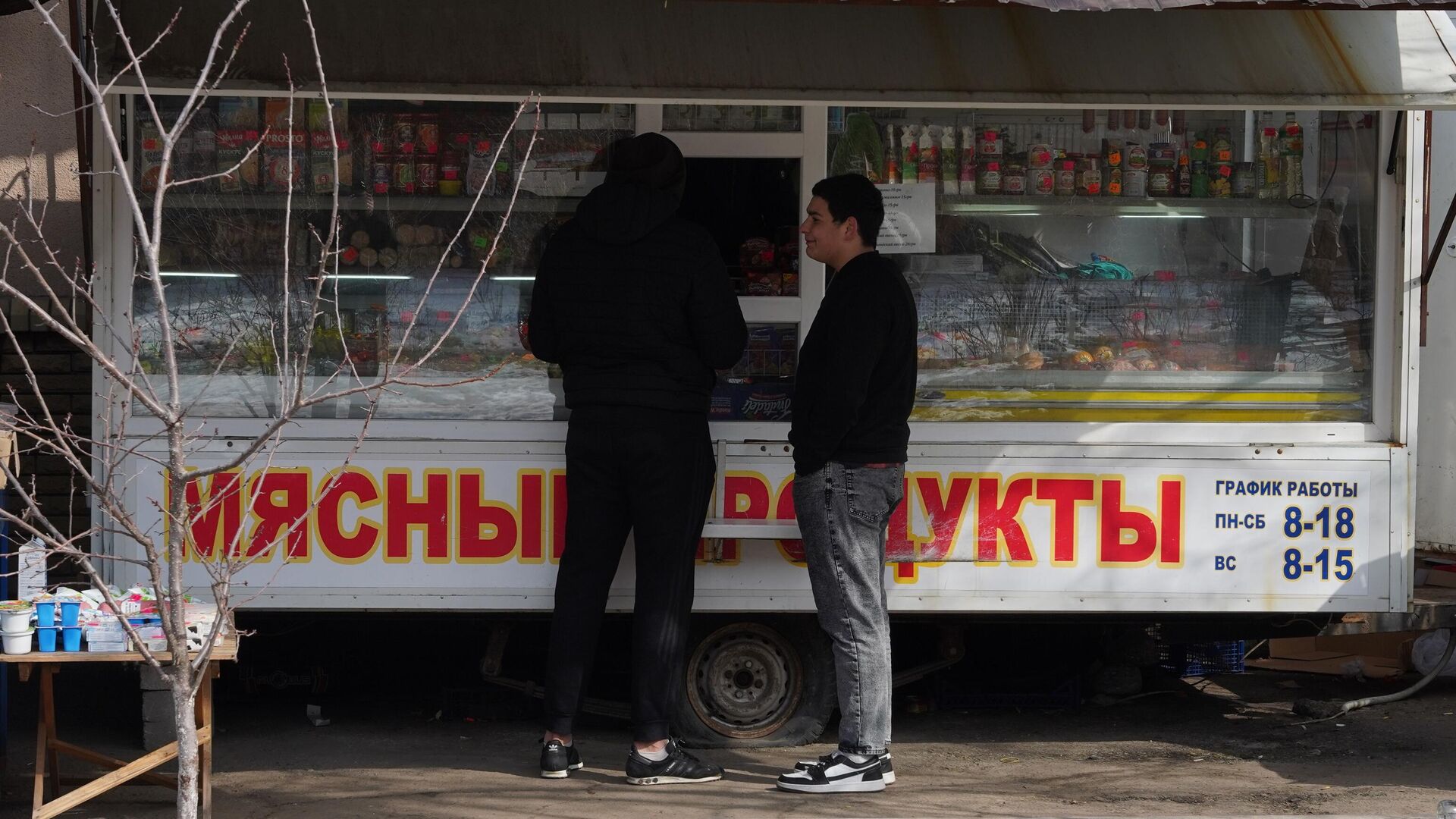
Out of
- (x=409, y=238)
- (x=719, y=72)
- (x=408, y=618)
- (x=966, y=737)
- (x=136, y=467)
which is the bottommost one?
(x=966, y=737)

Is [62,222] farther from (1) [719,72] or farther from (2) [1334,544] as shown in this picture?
(2) [1334,544]

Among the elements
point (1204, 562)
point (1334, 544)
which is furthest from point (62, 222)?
point (1334, 544)

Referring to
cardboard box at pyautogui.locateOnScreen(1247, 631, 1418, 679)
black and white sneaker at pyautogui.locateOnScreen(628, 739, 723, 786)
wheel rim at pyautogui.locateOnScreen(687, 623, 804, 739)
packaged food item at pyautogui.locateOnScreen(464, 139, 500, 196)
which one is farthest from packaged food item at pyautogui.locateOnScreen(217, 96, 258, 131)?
cardboard box at pyautogui.locateOnScreen(1247, 631, 1418, 679)

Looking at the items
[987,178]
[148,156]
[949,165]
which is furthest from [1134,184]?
[148,156]

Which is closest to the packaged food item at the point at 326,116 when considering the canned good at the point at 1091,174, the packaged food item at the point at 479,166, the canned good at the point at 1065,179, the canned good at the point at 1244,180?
the packaged food item at the point at 479,166

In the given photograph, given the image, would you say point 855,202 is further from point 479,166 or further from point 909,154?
point 479,166

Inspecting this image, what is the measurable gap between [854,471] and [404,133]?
2028 mm

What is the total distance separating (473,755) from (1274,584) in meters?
2.85

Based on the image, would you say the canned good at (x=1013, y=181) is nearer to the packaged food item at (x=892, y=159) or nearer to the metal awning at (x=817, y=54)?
the packaged food item at (x=892, y=159)

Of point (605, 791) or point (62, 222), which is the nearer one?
point (605, 791)

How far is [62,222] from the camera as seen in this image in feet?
20.5

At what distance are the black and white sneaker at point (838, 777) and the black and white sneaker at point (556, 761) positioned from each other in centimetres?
70

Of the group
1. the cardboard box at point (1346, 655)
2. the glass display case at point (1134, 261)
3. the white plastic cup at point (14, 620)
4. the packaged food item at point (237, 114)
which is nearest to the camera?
the white plastic cup at point (14, 620)

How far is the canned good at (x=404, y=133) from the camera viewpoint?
Result: 5.04 meters
